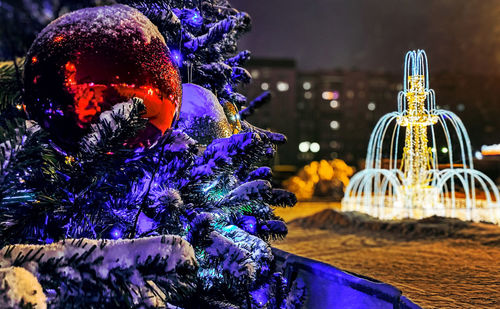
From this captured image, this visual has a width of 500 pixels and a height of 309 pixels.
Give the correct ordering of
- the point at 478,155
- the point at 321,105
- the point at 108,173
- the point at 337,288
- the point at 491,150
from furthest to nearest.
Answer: the point at 321,105, the point at 491,150, the point at 478,155, the point at 337,288, the point at 108,173

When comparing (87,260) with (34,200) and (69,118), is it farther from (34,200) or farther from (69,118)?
(69,118)

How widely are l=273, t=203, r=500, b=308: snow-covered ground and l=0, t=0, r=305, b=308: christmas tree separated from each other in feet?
10.6

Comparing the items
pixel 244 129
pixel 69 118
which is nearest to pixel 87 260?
pixel 69 118

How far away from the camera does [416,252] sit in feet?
23.7

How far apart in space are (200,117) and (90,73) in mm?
882

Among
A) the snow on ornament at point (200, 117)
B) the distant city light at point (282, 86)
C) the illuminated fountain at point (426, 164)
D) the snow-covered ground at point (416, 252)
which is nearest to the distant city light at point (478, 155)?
the illuminated fountain at point (426, 164)

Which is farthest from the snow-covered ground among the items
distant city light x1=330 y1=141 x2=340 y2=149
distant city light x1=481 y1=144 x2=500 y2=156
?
distant city light x1=330 y1=141 x2=340 y2=149

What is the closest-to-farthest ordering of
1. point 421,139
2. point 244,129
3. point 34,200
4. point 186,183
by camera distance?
point 34,200, point 186,183, point 244,129, point 421,139

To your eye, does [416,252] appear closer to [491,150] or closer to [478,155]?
[478,155]

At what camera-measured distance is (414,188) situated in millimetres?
10703

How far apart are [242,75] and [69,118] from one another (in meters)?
2.01

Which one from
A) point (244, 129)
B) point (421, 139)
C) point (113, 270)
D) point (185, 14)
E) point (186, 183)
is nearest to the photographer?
point (113, 270)

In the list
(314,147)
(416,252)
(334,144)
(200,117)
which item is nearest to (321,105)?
(334,144)

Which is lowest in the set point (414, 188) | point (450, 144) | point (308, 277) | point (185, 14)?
point (308, 277)
